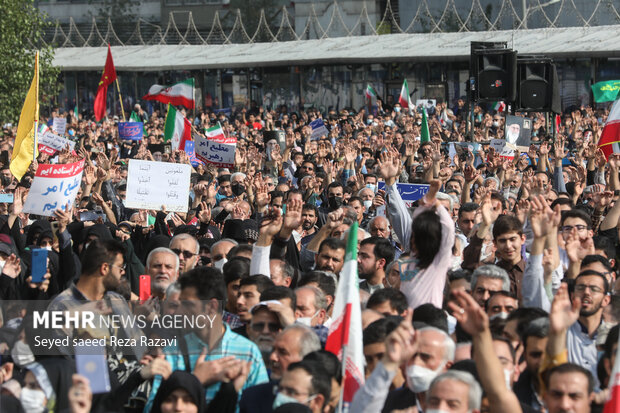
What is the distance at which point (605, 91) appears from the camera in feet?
75.6

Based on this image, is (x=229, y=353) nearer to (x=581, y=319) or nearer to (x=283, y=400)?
(x=283, y=400)

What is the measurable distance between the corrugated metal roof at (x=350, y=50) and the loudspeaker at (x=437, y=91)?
0.91 m

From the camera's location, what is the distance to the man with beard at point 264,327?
5.91 m

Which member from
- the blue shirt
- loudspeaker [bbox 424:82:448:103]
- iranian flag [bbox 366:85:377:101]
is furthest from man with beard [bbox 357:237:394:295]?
loudspeaker [bbox 424:82:448:103]

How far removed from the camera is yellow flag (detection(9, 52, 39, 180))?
14.6 meters

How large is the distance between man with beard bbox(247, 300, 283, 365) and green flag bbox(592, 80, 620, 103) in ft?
59.0

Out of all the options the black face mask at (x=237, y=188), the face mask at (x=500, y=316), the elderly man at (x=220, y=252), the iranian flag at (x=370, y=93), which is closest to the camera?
the face mask at (x=500, y=316)

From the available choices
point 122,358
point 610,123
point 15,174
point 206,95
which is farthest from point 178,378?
point 206,95

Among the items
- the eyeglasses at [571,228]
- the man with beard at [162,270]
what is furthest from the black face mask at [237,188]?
the man with beard at [162,270]

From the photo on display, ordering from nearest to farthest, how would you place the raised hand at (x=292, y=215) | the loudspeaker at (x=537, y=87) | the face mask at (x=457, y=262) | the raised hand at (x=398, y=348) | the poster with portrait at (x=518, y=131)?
the raised hand at (x=398, y=348)
the raised hand at (x=292, y=215)
the face mask at (x=457, y=262)
the loudspeaker at (x=537, y=87)
the poster with portrait at (x=518, y=131)

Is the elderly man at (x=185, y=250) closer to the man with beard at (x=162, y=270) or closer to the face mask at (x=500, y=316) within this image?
the man with beard at (x=162, y=270)

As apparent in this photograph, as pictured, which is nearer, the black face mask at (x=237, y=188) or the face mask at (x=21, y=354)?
the face mask at (x=21, y=354)

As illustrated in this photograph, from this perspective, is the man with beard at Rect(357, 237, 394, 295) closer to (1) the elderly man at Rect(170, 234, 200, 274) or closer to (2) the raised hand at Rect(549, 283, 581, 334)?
(1) the elderly man at Rect(170, 234, 200, 274)

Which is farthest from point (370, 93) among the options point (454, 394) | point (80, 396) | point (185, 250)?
point (80, 396)
